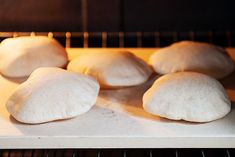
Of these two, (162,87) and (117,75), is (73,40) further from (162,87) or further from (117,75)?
(162,87)

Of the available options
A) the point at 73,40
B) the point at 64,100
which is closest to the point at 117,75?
the point at 64,100

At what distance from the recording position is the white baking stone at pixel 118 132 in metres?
0.72

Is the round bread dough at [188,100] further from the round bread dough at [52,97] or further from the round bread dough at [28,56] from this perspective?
the round bread dough at [28,56]

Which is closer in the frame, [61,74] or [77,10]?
[61,74]

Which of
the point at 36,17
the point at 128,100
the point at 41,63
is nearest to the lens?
the point at 128,100

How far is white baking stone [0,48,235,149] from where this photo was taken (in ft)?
2.36

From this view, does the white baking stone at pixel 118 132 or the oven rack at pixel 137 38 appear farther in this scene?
the oven rack at pixel 137 38

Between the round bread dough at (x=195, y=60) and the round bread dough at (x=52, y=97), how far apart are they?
0.74 feet

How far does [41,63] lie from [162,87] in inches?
13.4

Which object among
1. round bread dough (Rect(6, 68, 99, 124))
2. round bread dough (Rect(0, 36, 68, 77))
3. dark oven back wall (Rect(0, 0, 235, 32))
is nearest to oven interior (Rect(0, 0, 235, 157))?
dark oven back wall (Rect(0, 0, 235, 32))

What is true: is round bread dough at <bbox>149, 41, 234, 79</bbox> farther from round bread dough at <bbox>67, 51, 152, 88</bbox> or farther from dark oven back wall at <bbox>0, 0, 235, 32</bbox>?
dark oven back wall at <bbox>0, 0, 235, 32</bbox>

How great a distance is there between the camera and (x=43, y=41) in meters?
1.06

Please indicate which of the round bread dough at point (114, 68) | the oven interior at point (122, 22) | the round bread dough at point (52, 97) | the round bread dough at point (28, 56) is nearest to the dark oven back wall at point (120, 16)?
the oven interior at point (122, 22)

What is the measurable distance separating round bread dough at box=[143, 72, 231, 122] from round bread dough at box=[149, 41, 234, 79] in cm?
14
